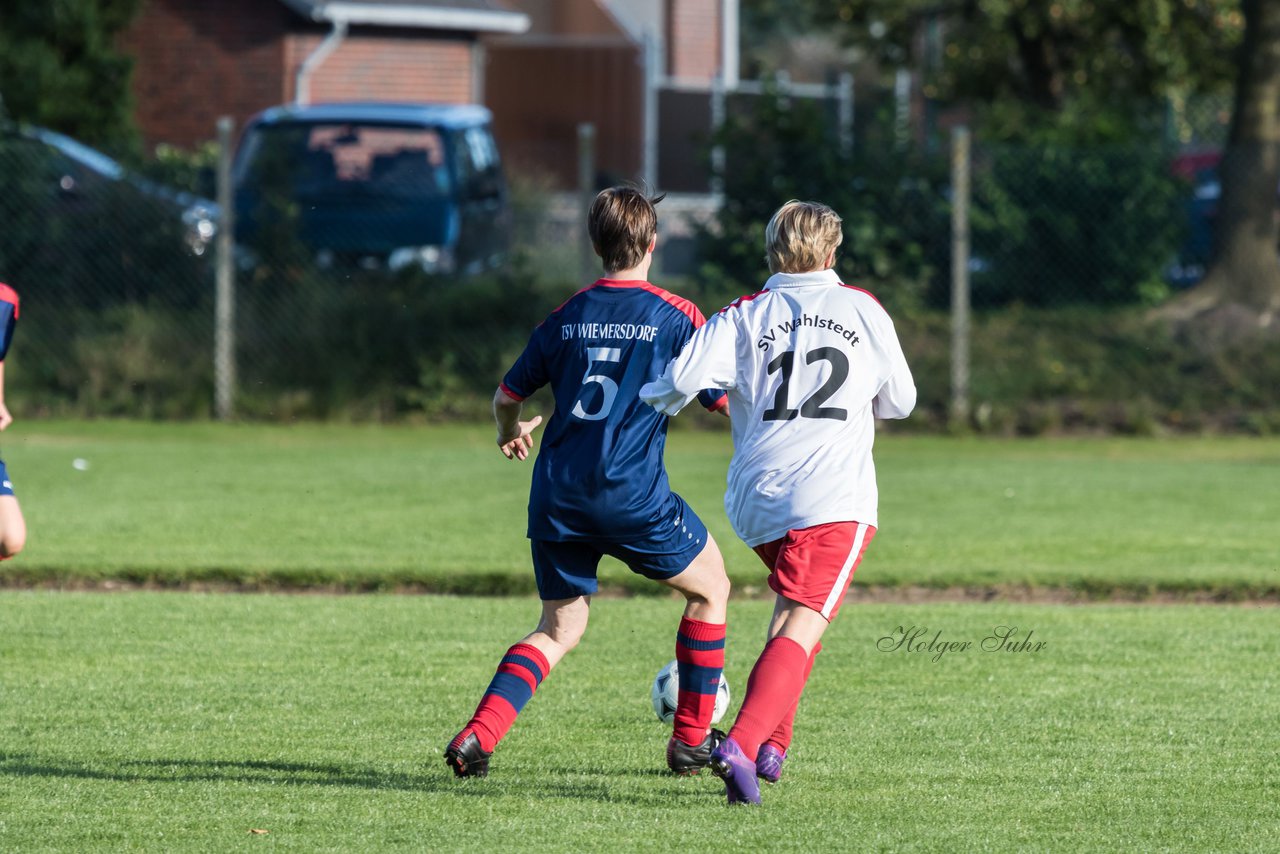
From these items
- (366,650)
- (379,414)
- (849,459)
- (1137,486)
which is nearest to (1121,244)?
(1137,486)

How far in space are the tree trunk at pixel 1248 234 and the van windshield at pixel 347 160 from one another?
6.83 meters

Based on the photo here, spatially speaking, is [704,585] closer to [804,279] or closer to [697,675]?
[697,675]

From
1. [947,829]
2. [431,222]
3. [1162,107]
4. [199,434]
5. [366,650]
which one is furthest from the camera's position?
[1162,107]

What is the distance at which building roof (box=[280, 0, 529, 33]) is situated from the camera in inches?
953

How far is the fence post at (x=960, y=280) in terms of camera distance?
14.9 metres

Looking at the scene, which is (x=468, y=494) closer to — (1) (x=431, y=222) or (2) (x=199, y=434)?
(2) (x=199, y=434)

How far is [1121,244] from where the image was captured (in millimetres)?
17312

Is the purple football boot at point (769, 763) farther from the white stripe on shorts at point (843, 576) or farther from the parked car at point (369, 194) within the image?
the parked car at point (369, 194)

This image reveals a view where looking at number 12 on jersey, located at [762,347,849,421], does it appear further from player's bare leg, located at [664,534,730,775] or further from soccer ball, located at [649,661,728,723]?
soccer ball, located at [649,661,728,723]

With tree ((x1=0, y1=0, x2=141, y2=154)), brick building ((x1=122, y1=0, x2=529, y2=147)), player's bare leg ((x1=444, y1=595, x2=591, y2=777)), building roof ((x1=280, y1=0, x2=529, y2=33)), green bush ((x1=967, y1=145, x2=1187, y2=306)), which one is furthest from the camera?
brick building ((x1=122, y1=0, x2=529, y2=147))

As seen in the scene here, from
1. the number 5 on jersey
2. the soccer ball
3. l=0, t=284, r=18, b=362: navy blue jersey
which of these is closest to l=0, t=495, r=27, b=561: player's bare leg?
l=0, t=284, r=18, b=362: navy blue jersey

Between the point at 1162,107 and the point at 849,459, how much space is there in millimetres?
24523

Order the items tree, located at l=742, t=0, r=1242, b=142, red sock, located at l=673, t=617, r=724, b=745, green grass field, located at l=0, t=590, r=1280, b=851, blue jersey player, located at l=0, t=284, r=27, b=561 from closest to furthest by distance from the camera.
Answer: green grass field, located at l=0, t=590, r=1280, b=851 < red sock, located at l=673, t=617, r=724, b=745 < blue jersey player, located at l=0, t=284, r=27, b=561 < tree, located at l=742, t=0, r=1242, b=142

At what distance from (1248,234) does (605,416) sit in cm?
1322
